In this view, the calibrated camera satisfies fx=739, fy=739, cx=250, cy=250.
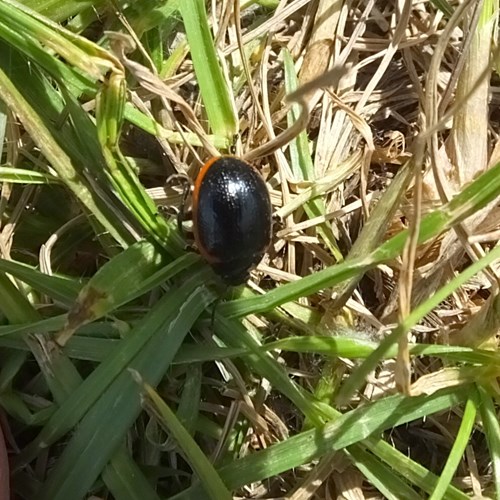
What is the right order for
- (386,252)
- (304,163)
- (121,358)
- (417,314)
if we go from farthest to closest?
(304,163) → (121,358) → (386,252) → (417,314)

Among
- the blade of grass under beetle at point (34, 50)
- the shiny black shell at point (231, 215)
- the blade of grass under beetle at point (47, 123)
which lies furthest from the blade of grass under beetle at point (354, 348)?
the blade of grass under beetle at point (34, 50)

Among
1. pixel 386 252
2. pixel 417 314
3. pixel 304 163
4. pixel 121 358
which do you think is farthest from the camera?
pixel 304 163

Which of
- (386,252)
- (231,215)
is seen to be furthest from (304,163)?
(386,252)

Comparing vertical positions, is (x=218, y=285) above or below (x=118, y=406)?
above

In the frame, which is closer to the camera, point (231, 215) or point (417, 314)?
point (417, 314)

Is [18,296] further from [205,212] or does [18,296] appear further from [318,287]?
[318,287]

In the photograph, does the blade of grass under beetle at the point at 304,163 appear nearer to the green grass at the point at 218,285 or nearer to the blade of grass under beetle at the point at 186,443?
the green grass at the point at 218,285

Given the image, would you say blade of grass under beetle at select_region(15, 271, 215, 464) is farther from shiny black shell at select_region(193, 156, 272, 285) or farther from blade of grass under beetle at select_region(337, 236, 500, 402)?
blade of grass under beetle at select_region(337, 236, 500, 402)

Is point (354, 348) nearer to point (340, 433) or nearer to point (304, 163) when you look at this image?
point (340, 433)
